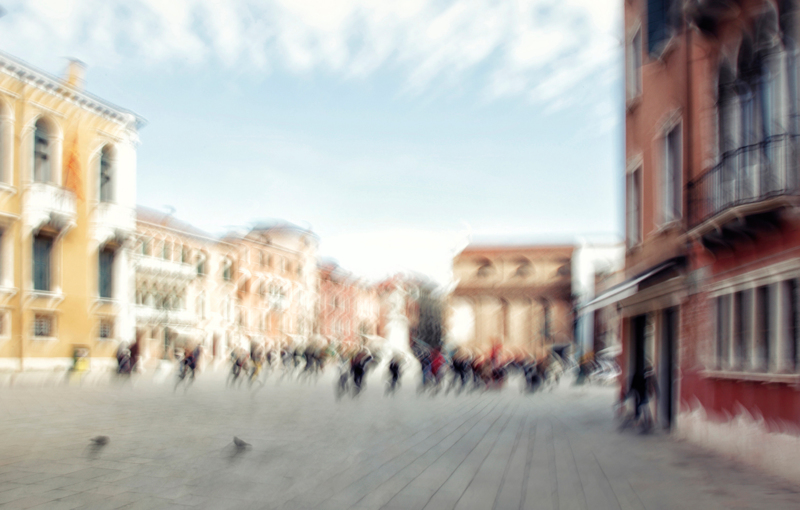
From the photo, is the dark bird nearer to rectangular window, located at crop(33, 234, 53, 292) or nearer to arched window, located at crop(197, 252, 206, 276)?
rectangular window, located at crop(33, 234, 53, 292)

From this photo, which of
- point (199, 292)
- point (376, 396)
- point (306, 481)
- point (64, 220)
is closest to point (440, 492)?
point (306, 481)

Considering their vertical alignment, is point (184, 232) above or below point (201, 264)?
above

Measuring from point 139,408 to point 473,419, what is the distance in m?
7.55

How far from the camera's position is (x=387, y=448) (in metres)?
11.0

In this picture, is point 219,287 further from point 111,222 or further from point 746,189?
point 746,189

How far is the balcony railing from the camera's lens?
9.33 metres

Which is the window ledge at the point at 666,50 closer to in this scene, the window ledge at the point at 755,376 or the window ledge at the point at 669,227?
the window ledge at the point at 669,227

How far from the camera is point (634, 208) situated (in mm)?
17375

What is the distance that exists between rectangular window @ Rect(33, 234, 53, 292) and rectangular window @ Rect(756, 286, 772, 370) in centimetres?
2899

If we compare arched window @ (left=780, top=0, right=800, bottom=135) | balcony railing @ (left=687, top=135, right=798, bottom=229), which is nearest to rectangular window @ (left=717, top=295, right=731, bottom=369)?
balcony railing @ (left=687, top=135, right=798, bottom=229)

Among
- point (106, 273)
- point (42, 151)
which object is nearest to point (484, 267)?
point (106, 273)

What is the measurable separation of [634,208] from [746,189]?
7274 mm

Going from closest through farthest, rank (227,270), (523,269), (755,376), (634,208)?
(755,376) < (634,208) < (227,270) < (523,269)

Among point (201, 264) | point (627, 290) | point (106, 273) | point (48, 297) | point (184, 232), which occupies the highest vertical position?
point (184, 232)
